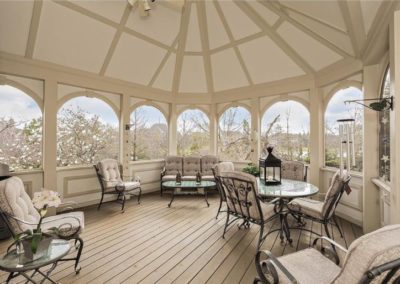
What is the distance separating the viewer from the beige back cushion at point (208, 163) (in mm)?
5777

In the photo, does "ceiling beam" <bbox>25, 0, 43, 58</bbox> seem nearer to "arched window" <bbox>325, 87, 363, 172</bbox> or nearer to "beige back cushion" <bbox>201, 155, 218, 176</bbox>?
"beige back cushion" <bbox>201, 155, 218, 176</bbox>

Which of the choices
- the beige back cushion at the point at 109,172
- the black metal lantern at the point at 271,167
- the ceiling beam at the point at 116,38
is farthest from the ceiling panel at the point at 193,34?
the beige back cushion at the point at 109,172

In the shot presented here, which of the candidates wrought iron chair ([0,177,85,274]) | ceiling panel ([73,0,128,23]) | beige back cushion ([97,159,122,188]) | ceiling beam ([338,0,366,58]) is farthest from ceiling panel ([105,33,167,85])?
ceiling beam ([338,0,366,58])

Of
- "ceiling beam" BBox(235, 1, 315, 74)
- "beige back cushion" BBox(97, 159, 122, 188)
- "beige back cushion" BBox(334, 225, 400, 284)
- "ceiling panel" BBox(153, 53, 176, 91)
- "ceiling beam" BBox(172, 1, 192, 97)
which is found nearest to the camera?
"beige back cushion" BBox(334, 225, 400, 284)

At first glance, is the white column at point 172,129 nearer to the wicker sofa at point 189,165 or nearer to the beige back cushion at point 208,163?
the wicker sofa at point 189,165

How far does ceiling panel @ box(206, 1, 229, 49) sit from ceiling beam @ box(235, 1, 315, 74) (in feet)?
1.88

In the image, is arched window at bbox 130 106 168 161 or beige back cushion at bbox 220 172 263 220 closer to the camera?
beige back cushion at bbox 220 172 263 220

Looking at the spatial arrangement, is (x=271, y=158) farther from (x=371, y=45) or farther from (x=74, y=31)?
(x=74, y=31)

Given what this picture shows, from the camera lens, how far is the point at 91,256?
8.39ft

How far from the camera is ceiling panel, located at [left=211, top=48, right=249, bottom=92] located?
17.2 ft

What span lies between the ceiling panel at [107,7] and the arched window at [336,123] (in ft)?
14.6

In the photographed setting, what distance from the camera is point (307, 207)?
293cm

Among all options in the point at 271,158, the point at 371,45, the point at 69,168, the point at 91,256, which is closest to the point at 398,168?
the point at 271,158

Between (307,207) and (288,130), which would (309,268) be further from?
(288,130)
